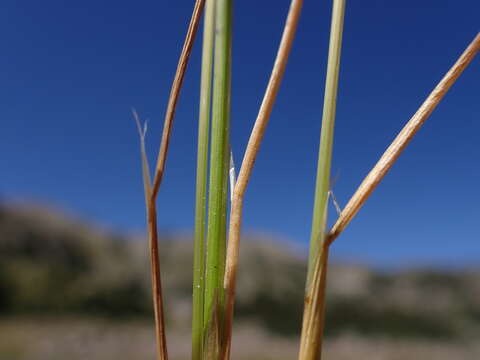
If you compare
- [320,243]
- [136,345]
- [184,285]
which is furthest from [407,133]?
[184,285]

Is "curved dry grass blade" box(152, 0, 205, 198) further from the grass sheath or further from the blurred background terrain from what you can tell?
the blurred background terrain

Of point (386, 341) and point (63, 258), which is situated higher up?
point (63, 258)

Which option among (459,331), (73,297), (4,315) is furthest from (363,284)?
(4,315)

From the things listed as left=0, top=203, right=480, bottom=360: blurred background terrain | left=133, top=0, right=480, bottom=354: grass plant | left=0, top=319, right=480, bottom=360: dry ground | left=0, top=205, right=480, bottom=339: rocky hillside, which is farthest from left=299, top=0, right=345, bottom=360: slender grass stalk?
left=0, top=205, right=480, bottom=339: rocky hillside

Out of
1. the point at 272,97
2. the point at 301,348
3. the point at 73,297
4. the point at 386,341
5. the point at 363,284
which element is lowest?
the point at 301,348

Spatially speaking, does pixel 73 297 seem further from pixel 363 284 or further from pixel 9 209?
pixel 363 284

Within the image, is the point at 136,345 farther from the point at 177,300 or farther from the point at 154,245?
the point at 154,245

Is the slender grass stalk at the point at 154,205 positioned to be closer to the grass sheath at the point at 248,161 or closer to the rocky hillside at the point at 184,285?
the grass sheath at the point at 248,161
